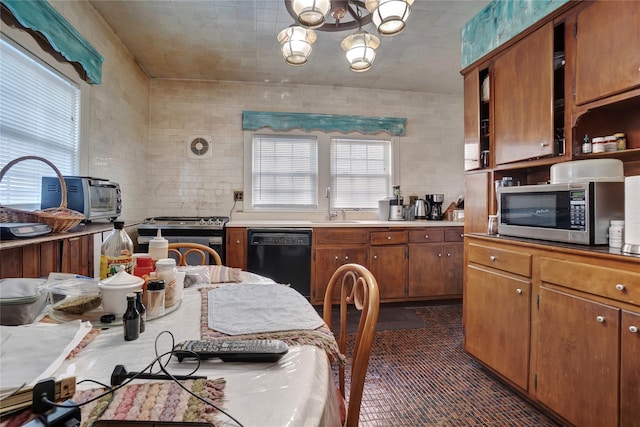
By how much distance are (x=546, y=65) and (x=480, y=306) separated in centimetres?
151

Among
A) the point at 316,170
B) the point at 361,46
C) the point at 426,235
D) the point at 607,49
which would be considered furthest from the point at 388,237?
the point at 607,49

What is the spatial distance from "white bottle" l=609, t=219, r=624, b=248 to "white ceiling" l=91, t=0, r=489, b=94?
1893 mm

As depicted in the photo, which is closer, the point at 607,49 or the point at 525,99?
the point at 607,49

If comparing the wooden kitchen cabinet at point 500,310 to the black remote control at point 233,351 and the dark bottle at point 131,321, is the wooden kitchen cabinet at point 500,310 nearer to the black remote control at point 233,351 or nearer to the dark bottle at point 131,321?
the black remote control at point 233,351

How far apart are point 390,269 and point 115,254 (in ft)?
9.18

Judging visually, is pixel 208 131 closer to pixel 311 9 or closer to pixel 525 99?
pixel 311 9

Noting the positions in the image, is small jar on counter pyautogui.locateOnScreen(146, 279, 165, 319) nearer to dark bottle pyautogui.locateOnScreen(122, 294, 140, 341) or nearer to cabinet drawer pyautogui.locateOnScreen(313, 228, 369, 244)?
dark bottle pyautogui.locateOnScreen(122, 294, 140, 341)

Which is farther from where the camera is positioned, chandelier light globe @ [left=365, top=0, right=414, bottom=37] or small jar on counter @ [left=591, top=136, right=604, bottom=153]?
small jar on counter @ [left=591, top=136, right=604, bottom=153]

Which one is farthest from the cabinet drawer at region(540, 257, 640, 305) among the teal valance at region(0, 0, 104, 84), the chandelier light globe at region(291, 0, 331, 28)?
the teal valance at region(0, 0, 104, 84)

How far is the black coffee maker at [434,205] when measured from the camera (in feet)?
13.1

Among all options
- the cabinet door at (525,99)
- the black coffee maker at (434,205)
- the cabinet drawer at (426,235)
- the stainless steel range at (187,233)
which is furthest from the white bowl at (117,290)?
the black coffee maker at (434,205)

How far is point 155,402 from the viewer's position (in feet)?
1.74

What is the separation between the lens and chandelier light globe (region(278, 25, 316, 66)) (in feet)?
5.96

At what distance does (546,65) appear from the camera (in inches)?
70.1
